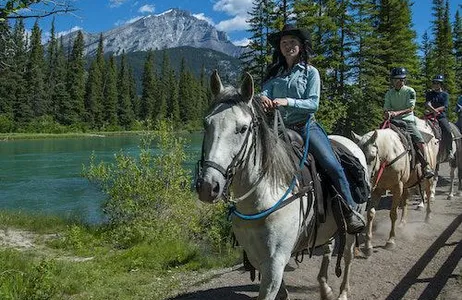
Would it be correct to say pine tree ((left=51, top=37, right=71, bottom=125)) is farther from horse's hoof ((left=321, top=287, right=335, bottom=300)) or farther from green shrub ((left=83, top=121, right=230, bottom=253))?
horse's hoof ((left=321, top=287, right=335, bottom=300))

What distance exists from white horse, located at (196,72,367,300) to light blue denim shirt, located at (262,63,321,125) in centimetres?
53

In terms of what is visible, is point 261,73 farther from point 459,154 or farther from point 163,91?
point 163,91

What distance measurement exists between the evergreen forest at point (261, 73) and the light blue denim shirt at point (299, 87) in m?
2.45

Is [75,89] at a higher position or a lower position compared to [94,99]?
higher

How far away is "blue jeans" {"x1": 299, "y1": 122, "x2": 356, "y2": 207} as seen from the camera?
4586mm

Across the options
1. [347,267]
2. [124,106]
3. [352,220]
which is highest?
[124,106]

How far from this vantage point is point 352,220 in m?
4.90

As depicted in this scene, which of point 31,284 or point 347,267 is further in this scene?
point 31,284

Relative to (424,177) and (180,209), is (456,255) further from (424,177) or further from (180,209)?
(180,209)

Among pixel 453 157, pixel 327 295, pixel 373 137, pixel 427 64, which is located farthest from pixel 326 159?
pixel 427 64

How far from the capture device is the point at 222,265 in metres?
9.21

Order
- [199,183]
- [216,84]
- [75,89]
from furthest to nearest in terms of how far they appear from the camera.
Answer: [75,89] < [216,84] < [199,183]

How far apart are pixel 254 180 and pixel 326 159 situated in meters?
1.17

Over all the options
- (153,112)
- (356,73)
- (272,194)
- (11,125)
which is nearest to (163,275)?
(272,194)
